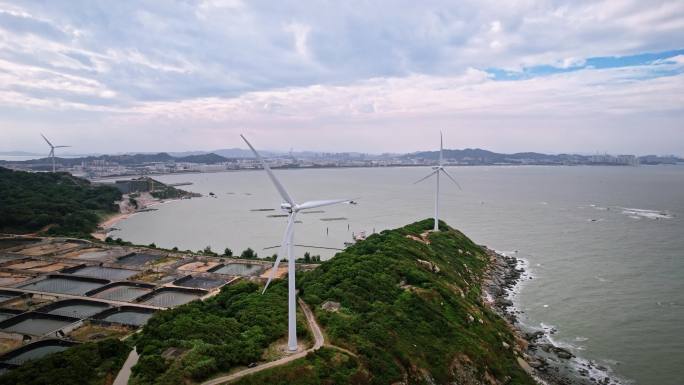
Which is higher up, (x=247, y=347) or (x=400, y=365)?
(x=247, y=347)

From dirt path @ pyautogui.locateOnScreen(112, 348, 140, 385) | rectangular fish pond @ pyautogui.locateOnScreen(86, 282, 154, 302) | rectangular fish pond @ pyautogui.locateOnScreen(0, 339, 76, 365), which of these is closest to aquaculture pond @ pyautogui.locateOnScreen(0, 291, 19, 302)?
rectangular fish pond @ pyautogui.locateOnScreen(86, 282, 154, 302)

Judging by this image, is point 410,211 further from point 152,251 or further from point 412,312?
point 412,312

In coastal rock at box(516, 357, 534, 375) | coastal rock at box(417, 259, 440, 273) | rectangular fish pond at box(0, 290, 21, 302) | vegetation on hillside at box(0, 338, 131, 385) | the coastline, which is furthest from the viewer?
the coastline

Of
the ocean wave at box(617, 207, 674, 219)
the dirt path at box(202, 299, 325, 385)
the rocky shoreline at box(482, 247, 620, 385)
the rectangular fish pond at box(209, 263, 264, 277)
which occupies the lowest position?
the rocky shoreline at box(482, 247, 620, 385)

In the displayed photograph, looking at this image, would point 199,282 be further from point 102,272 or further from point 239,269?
point 102,272

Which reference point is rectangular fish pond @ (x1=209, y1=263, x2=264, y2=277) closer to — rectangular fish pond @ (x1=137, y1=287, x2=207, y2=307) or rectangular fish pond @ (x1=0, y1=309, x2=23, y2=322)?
rectangular fish pond @ (x1=137, y1=287, x2=207, y2=307)

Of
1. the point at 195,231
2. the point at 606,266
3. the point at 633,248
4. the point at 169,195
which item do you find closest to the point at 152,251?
the point at 195,231
